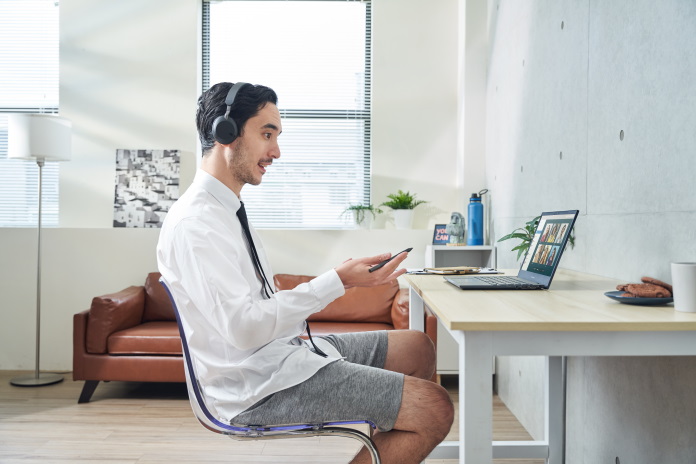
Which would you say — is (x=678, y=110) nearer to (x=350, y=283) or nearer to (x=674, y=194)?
(x=674, y=194)

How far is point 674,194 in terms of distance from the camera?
156cm

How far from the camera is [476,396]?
1140 millimetres

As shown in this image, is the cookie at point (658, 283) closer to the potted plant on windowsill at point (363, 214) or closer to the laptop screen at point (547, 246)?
the laptop screen at point (547, 246)

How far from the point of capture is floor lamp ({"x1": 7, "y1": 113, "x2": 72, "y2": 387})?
3.81 m

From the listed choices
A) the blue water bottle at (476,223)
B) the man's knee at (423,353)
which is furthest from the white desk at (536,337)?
the blue water bottle at (476,223)

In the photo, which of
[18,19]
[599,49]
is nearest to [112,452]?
[599,49]

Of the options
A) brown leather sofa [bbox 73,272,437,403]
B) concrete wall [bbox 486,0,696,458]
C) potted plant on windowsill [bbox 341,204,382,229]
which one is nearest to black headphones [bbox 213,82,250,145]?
concrete wall [bbox 486,0,696,458]

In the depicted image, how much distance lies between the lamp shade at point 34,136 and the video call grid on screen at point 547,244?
3232 mm

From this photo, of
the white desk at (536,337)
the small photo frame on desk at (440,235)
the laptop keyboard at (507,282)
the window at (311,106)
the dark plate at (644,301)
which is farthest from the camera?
the window at (311,106)

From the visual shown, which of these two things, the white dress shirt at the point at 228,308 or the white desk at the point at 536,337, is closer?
the white desk at the point at 536,337

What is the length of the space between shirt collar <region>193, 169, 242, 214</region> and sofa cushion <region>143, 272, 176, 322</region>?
2.53 m

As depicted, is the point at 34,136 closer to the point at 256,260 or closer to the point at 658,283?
the point at 256,260

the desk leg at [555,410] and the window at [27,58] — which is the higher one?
the window at [27,58]

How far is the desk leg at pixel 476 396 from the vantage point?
3.71 ft
